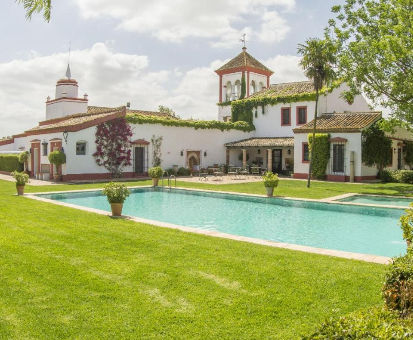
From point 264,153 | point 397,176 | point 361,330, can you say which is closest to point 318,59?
point 397,176

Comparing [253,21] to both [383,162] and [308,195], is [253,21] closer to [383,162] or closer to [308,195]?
[308,195]

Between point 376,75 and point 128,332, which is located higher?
point 376,75

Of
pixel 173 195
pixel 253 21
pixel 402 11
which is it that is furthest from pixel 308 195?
pixel 402 11

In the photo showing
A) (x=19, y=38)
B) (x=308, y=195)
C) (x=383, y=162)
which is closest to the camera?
(x=19, y=38)

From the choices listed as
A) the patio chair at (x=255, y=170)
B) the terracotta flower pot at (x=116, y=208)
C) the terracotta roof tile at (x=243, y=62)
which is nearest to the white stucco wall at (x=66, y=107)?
the terracotta roof tile at (x=243, y=62)

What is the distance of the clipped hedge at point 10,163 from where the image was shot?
31531mm

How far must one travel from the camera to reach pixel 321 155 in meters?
26.3

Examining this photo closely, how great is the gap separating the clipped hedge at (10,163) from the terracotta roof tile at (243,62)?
67.9ft

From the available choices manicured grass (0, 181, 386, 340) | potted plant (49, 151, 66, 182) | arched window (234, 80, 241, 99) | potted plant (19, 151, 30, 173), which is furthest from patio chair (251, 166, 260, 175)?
manicured grass (0, 181, 386, 340)

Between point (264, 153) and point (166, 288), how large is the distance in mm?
29438

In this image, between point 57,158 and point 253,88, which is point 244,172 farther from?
point 57,158

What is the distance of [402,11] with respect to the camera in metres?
19.7

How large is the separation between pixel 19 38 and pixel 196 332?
660cm

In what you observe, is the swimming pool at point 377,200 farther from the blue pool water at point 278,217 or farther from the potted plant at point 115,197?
the potted plant at point 115,197
